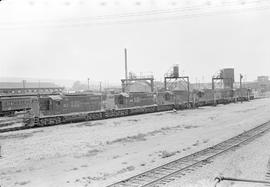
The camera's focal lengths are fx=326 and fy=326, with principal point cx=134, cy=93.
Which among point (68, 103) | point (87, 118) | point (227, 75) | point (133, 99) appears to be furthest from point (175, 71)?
point (68, 103)

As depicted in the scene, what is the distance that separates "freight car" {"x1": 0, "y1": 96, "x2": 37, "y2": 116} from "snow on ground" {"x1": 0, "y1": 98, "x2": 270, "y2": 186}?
19834 millimetres

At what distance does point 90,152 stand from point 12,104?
108ft

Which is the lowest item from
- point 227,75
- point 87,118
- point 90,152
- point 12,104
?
point 90,152

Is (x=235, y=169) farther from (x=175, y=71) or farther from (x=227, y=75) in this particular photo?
(x=227, y=75)

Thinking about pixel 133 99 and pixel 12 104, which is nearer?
pixel 133 99

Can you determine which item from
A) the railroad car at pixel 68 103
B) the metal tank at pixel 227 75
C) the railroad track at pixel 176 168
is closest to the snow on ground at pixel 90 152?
the railroad track at pixel 176 168

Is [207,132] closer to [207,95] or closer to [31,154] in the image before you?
[31,154]

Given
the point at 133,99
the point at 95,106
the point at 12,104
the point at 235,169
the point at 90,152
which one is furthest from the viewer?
the point at 12,104

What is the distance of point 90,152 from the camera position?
19.0 meters

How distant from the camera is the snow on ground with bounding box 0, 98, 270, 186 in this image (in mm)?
13703

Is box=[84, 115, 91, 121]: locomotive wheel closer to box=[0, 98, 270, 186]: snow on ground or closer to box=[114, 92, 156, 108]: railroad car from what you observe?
box=[114, 92, 156, 108]: railroad car

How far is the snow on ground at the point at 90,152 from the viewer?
13.7 m

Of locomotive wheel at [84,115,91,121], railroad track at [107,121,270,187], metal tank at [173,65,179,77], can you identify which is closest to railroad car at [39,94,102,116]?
locomotive wheel at [84,115,91,121]

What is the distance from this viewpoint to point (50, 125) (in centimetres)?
3306
